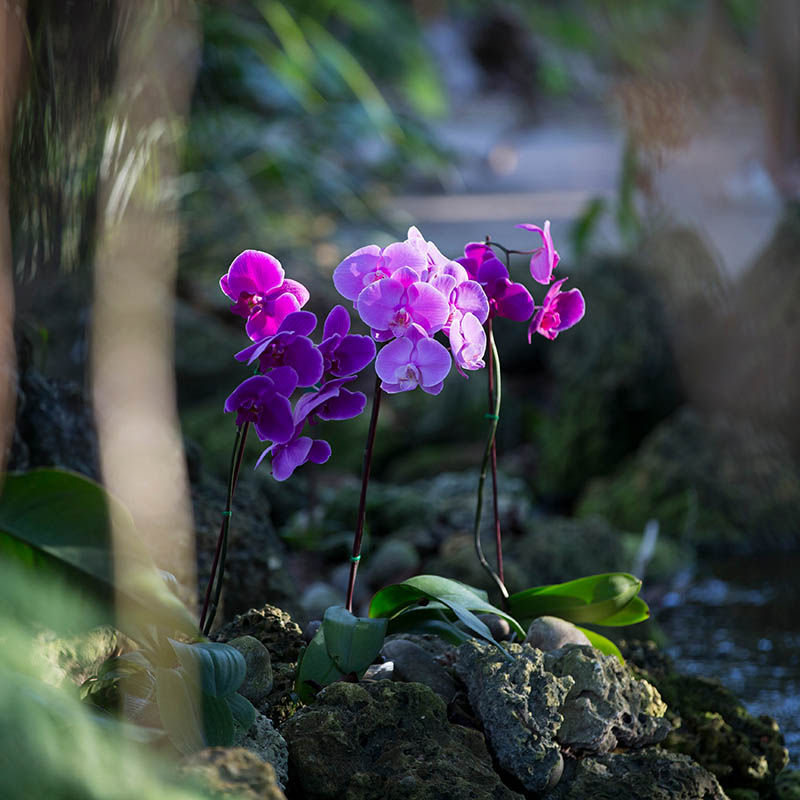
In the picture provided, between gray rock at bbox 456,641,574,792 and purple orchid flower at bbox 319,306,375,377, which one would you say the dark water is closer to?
gray rock at bbox 456,641,574,792

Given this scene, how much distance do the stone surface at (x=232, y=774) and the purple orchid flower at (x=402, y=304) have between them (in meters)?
0.59

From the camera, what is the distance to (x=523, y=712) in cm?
133

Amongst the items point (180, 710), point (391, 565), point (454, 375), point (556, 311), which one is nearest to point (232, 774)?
point (180, 710)

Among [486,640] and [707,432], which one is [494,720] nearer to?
[486,640]

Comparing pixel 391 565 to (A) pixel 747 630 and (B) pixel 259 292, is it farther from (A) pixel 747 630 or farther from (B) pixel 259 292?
(B) pixel 259 292

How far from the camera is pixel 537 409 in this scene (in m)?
5.14

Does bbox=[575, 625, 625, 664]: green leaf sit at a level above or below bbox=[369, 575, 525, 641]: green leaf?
below

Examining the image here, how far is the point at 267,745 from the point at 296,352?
1.65ft

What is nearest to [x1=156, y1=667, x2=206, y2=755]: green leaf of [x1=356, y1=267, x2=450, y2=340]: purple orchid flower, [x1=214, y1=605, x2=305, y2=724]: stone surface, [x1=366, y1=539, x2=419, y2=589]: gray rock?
[x1=214, y1=605, x2=305, y2=724]: stone surface

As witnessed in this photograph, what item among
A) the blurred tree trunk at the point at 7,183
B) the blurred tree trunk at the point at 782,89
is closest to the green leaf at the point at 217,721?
the blurred tree trunk at the point at 7,183

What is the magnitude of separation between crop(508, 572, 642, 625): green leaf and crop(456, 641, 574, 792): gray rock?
244 millimetres

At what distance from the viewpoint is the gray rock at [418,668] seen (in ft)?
4.79

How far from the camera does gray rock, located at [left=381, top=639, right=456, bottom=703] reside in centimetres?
146

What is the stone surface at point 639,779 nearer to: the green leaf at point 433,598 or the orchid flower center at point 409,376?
the green leaf at point 433,598
